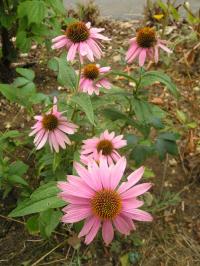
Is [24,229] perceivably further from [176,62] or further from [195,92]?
[176,62]

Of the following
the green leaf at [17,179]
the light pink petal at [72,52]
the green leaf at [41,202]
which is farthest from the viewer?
the green leaf at [17,179]

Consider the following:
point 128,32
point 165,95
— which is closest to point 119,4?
point 128,32

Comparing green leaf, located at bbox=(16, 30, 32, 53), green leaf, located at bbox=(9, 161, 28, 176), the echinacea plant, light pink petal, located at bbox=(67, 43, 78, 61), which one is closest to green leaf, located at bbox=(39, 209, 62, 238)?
the echinacea plant

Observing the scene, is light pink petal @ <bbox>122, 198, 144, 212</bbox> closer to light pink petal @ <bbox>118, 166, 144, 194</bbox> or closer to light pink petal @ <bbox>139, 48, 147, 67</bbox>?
light pink petal @ <bbox>118, 166, 144, 194</bbox>

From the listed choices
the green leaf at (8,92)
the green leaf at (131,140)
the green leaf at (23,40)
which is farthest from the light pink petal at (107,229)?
the green leaf at (23,40)

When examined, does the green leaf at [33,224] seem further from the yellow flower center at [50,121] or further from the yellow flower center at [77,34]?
the yellow flower center at [77,34]

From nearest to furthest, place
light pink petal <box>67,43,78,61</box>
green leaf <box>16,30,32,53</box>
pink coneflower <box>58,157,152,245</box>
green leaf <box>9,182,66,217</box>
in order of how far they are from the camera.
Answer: pink coneflower <box>58,157,152,245</box>
green leaf <box>9,182,66,217</box>
light pink petal <box>67,43,78,61</box>
green leaf <box>16,30,32,53</box>
